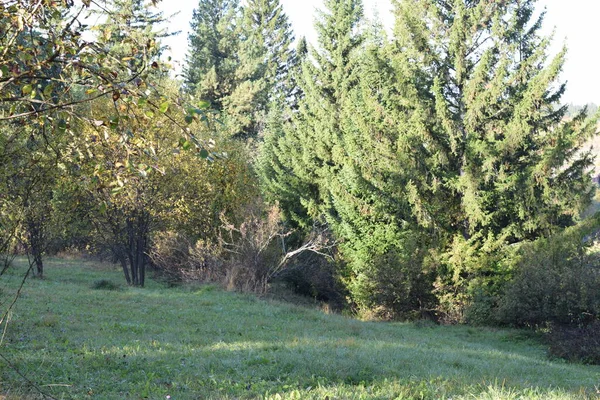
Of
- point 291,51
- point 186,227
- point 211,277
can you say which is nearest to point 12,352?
point 211,277

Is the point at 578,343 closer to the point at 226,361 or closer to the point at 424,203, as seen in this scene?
the point at 424,203

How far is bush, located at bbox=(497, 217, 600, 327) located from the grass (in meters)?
2.30

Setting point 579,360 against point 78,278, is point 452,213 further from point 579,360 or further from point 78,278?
point 78,278

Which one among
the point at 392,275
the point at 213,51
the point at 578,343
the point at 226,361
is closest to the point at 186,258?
the point at 392,275

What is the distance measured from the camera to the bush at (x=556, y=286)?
16375 millimetres

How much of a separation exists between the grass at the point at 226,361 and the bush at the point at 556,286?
230cm

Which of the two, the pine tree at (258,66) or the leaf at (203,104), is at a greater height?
the pine tree at (258,66)

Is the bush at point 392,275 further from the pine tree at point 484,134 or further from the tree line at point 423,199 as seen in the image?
the pine tree at point 484,134

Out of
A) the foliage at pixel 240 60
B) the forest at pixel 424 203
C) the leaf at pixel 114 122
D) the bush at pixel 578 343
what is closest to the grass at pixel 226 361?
the bush at pixel 578 343

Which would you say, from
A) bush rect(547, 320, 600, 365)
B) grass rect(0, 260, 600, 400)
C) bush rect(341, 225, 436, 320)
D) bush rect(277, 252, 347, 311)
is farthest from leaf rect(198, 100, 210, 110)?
bush rect(277, 252, 347, 311)

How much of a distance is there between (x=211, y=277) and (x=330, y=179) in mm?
7381

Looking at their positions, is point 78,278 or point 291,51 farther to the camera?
point 291,51

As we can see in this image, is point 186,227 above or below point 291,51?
below

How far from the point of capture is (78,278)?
23.6 metres
